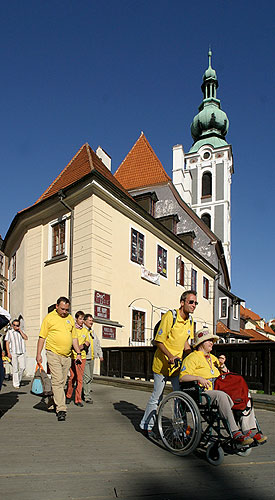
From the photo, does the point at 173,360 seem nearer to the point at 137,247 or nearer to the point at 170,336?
the point at 170,336

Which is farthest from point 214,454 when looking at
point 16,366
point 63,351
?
point 16,366

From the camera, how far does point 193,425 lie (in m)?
4.43

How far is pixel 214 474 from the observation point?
4.03 m

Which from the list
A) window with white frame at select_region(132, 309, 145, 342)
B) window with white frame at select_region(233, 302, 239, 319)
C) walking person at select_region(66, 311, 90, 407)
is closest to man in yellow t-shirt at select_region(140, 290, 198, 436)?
walking person at select_region(66, 311, 90, 407)

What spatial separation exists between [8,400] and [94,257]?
23.3 ft

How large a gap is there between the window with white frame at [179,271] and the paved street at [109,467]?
16489 millimetres

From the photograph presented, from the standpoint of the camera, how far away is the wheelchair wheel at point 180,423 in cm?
444

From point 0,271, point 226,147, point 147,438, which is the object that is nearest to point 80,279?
point 147,438

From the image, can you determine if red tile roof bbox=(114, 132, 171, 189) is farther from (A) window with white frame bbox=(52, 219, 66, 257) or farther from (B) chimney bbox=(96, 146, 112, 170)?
(A) window with white frame bbox=(52, 219, 66, 257)

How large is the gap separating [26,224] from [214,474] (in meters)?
16.7

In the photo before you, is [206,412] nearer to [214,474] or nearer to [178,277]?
[214,474]

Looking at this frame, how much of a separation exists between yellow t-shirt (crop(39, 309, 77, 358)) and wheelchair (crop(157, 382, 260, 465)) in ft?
7.63

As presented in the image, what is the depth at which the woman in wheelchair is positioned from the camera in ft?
14.4

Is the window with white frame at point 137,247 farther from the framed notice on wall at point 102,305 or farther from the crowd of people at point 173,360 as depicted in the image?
the crowd of people at point 173,360
